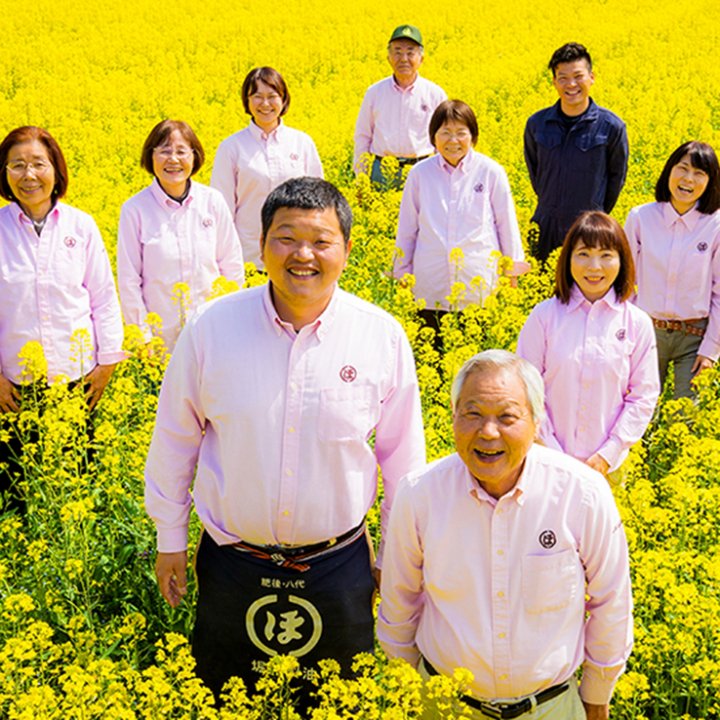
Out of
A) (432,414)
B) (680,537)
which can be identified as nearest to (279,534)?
(680,537)

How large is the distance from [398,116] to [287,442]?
704 cm

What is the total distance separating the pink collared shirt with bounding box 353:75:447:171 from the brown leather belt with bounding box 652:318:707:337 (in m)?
4.27

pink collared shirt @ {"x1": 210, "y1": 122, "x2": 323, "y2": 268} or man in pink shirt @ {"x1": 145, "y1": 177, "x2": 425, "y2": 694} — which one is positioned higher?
pink collared shirt @ {"x1": 210, "y1": 122, "x2": 323, "y2": 268}

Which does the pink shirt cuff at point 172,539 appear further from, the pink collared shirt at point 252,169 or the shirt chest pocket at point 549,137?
the shirt chest pocket at point 549,137

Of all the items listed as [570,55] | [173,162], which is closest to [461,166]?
[570,55]

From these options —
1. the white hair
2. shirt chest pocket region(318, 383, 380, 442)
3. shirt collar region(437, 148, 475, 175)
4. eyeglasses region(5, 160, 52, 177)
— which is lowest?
shirt chest pocket region(318, 383, 380, 442)

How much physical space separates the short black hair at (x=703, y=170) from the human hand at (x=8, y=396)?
153 inches

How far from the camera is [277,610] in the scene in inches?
137

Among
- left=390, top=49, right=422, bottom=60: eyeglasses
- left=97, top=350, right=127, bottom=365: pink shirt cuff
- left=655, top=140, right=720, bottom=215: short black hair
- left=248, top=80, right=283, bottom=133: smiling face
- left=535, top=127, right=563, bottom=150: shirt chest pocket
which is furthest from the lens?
left=390, top=49, right=422, bottom=60: eyeglasses

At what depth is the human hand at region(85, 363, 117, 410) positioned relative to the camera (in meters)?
5.40

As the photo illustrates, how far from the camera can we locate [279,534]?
11.2 ft

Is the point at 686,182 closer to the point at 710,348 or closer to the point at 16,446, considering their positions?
the point at 710,348

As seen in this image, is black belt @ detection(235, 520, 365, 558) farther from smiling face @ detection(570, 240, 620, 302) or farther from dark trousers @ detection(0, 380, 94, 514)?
smiling face @ detection(570, 240, 620, 302)

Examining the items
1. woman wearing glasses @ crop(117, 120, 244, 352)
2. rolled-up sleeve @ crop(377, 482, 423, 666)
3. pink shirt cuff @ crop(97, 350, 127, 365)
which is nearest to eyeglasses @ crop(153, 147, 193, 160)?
woman wearing glasses @ crop(117, 120, 244, 352)
